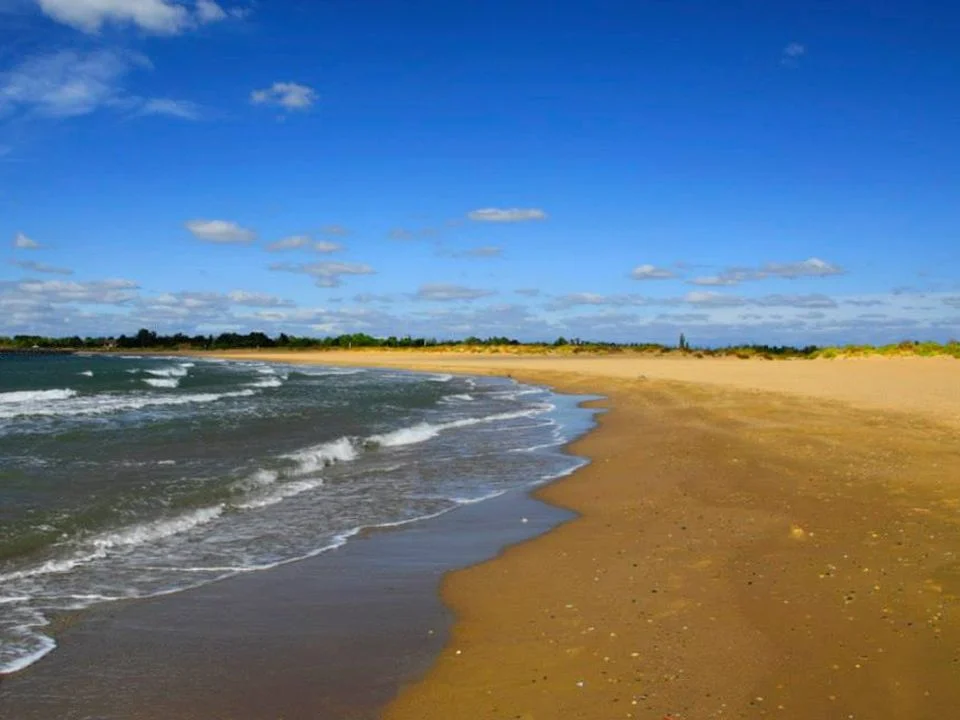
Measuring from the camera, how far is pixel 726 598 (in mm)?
6641

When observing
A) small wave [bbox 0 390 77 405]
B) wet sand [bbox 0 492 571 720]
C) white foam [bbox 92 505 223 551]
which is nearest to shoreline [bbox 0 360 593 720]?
wet sand [bbox 0 492 571 720]

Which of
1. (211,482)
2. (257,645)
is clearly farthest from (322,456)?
(257,645)

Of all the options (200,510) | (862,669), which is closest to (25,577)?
(200,510)

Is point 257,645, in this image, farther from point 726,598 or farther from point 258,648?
point 726,598

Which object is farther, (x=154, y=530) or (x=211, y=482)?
(x=211, y=482)

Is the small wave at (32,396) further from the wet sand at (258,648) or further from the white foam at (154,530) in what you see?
the wet sand at (258,648)

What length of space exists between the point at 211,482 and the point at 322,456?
337cm

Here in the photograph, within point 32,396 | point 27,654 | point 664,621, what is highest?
point 664,621

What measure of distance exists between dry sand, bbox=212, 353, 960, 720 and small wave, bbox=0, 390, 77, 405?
27456 millimetres

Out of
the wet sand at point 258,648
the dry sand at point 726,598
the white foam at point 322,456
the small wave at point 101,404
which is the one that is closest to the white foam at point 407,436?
the white foam at point 322,456

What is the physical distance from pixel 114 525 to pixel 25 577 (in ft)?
7.48

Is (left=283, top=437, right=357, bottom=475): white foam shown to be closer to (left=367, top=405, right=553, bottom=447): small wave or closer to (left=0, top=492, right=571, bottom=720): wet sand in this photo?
(left=367, top=405, right=553, bottom=447): small wave

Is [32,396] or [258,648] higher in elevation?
[258,648]

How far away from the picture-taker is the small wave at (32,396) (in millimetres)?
32062
